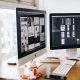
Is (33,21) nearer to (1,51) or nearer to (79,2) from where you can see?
(1,51)

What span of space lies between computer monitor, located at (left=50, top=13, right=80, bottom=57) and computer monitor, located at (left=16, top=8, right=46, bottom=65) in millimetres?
197

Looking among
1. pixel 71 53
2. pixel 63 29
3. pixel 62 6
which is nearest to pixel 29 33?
pixel 63 29

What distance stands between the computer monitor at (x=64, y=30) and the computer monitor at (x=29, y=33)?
197mm

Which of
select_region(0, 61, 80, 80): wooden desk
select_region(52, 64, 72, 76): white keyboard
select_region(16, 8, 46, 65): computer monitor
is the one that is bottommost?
select_region(0, 61, 80, 80): wooden desk

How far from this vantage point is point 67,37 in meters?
2.10

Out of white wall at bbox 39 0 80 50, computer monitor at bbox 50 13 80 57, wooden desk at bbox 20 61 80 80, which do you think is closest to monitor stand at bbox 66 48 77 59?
computer monitor at bbox 50 13 80 57

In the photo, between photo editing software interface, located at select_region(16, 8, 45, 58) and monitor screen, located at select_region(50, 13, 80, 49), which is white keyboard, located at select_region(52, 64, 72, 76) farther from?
monitor screen, located at select_region(50, 13, 80, 49)

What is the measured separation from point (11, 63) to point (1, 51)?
21cm

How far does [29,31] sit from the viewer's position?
157cm

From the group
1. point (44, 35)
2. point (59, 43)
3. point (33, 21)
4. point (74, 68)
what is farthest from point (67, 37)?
point (33, 21)

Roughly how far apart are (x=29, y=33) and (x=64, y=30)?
623 mm

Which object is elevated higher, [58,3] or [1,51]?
[58,3]

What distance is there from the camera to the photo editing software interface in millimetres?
1421

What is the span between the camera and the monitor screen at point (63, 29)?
2.06 metres
